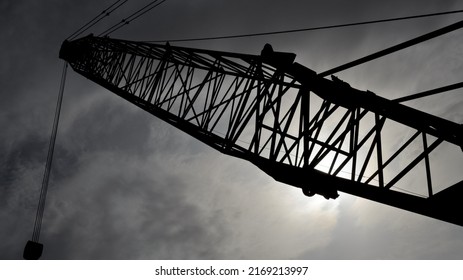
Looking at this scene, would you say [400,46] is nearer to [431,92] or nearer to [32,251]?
[431,92]

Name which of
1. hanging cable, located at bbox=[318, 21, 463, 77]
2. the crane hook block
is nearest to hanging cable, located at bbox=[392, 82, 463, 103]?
hanging cable, located at bbox=[318, 21, 463, 77]

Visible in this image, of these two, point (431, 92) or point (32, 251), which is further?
point (32, 251)

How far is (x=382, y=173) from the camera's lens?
6.38 meters

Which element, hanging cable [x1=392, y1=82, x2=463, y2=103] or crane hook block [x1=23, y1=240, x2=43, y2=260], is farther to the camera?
crane hook block [x1=23, y1=240, x2=43, y2=260]

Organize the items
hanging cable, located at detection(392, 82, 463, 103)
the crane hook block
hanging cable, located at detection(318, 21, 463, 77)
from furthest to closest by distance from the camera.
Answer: the crane hook block < hanging cable, located at detection(392, 82, 463, 103) < hanging cable, located at detection(318, 21, 463, 77)

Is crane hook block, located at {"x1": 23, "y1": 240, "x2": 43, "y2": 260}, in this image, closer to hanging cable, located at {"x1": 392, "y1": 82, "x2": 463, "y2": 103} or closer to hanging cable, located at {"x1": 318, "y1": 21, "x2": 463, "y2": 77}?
hanging cable, located at {"x1": 318, "y1": 21, "x2": 463, "y2": 77}

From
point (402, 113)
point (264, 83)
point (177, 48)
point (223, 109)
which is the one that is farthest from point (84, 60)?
point (402, 113)

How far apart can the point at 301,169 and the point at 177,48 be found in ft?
21.9

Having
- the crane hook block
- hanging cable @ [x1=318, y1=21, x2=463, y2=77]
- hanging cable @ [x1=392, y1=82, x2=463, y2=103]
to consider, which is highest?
the crane hook block

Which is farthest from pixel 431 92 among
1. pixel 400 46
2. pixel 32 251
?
pixel 32 251

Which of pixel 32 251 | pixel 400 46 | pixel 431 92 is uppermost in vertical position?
pixel 32 251

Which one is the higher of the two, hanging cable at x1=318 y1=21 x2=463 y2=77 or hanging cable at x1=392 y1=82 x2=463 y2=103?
hanging cable at x1=318 y1=21 x2=463 y2=77

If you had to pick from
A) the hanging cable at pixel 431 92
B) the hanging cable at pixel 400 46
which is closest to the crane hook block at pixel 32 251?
the hanging cable at pixel 400 46

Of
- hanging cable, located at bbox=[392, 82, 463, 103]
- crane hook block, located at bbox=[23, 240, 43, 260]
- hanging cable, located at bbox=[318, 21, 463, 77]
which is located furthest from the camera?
crane hook block, located at bbox=[23, 240, 43, 260]
